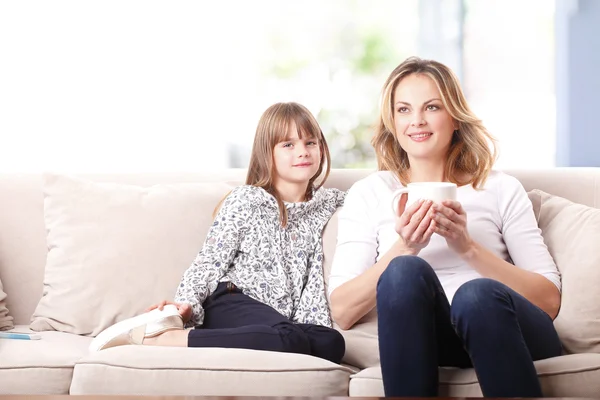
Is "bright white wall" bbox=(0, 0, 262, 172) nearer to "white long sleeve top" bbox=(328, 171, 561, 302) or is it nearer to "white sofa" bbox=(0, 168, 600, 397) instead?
"white sofa" bbox=(0, 168, 600, 397)

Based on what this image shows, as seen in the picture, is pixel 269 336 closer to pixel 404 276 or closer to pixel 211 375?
pixel 211 375

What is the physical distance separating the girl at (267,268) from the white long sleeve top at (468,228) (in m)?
0.16

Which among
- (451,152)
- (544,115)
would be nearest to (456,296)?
(451,152)

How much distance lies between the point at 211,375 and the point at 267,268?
1.66 feet

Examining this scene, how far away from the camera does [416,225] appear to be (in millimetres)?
1680

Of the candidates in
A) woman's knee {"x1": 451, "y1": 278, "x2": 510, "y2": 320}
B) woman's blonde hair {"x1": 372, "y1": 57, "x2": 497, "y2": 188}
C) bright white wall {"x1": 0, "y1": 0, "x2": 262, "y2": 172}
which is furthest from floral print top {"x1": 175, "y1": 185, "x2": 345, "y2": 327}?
bright white wall {"x1": 0, "y1": 0, "x2": 262, "y2": 172}

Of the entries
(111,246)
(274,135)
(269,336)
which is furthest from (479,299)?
(111,246)

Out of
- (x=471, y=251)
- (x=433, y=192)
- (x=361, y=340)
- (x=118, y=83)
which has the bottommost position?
(x=361, y=340)

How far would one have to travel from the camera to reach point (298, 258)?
2.13m

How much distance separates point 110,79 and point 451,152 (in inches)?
105

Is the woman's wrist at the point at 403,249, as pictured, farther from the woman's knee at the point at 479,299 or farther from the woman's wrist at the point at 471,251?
the woman's knee at the point at 479,299

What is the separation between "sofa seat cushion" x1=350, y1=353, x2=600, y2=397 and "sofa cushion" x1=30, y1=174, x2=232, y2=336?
0.76 m

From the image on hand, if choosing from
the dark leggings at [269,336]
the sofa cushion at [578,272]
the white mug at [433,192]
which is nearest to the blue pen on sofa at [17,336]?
the dark leggings at [269,336]

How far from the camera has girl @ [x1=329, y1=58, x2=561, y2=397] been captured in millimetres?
1477
